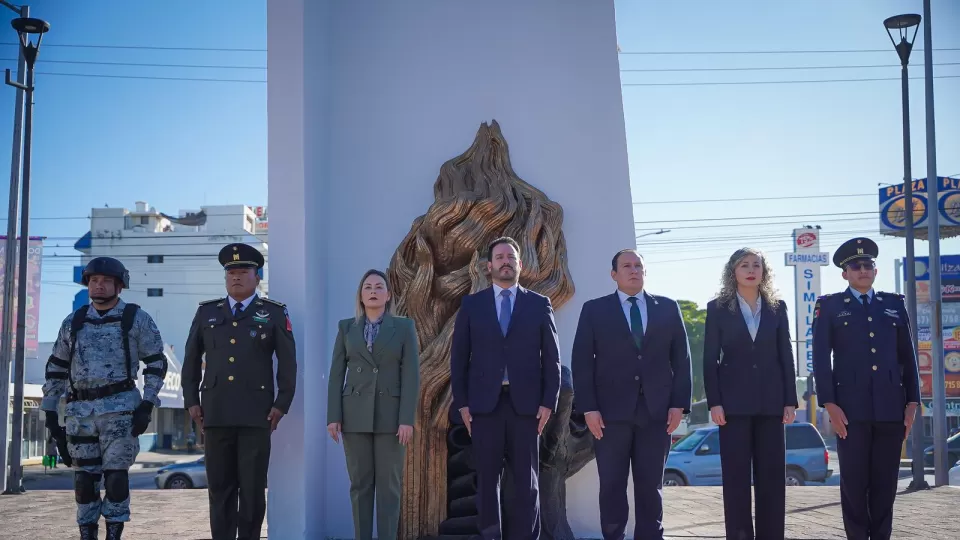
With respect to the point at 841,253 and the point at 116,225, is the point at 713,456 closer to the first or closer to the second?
the point at 841,253

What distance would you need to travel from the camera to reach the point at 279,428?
5824 millimetres

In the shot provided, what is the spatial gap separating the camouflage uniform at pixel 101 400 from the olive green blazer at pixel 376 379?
1.13 metres

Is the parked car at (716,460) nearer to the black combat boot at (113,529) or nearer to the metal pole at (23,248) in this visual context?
the metal pole at (23,248)

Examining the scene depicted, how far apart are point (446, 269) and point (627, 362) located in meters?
Result: 1.89

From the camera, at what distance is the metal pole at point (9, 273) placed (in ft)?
41.1

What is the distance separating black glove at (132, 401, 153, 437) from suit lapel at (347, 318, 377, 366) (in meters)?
1.27

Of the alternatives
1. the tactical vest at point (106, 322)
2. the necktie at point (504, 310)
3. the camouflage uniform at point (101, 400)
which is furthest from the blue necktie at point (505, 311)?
the tactical vest at point (106, 322)

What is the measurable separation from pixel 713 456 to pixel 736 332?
10793mm

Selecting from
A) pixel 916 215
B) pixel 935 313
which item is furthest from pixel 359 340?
pixel 916 215

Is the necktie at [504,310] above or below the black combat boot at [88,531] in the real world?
above

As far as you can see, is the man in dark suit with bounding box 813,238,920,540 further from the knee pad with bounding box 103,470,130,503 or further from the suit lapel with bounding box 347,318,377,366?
the knee pad with bounding box 103,470,130,503

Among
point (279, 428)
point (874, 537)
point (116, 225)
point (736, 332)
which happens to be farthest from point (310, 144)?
point (116, 225)

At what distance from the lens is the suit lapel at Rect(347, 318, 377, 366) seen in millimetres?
5250

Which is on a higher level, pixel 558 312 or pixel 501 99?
pixel 501 99
